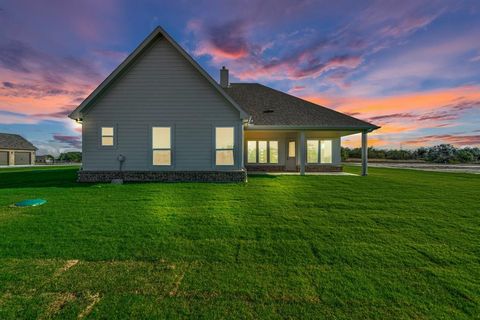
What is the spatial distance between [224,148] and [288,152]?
7975 millimetres

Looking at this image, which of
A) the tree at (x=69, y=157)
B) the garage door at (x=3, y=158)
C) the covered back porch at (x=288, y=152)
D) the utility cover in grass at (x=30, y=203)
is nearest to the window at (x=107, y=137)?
the utility cover in grass at (x=30, y=203)

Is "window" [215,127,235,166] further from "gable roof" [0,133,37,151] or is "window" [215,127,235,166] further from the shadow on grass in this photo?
"gable roof" [0,133,37,151]

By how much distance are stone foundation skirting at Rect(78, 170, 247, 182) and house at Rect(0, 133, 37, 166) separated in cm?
4432

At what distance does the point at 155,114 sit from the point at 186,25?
6580mm

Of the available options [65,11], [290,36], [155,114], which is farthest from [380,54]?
[65,11]

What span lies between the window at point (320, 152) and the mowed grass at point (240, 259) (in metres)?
10.5

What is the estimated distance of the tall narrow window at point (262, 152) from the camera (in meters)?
18.1

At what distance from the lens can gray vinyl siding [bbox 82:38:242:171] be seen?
1133 cm

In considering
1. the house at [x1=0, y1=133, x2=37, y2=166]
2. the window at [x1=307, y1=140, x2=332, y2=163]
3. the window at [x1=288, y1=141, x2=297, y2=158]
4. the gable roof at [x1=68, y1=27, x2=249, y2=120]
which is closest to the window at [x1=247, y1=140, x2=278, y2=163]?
the window at [x1=288, y1=141, x2=297, y2=158]

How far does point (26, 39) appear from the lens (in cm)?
1509

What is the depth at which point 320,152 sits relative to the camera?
18.4m

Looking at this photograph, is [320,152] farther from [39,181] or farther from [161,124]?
[39,181]

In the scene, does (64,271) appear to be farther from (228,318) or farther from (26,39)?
(26,39)

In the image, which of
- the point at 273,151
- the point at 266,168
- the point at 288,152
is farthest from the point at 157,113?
the point at 288,152
